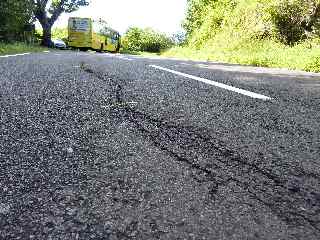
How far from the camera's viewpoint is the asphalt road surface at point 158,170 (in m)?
1.05

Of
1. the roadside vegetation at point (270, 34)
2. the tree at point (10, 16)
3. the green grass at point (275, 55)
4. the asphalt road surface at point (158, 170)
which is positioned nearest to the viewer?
the asphalt road surface at point (158, 170)

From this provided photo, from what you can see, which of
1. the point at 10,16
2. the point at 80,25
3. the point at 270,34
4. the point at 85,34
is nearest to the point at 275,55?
the point at 270,34

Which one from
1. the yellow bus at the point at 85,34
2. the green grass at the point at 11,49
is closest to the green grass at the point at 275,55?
the green grass at the point at 11,49

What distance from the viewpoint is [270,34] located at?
16859 mm

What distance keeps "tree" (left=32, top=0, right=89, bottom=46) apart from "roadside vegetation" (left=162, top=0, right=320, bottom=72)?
49.8 feet

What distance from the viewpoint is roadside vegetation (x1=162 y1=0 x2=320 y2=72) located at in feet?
38.0

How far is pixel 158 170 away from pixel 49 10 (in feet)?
120

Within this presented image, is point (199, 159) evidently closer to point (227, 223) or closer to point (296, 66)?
point (227, 223)

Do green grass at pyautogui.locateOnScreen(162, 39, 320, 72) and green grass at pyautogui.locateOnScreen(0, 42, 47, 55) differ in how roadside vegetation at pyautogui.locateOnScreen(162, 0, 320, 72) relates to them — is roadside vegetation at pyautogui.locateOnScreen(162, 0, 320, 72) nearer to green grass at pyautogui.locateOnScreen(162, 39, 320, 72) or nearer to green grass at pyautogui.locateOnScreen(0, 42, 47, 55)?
green grass at pyautogui.locateOnScreen(162, 39, 320, 72)

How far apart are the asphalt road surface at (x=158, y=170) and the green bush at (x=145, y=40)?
59.8 meters

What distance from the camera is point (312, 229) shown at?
1.02m

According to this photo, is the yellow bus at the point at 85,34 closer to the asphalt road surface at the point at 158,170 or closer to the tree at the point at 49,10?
the tree at the point at 49,10

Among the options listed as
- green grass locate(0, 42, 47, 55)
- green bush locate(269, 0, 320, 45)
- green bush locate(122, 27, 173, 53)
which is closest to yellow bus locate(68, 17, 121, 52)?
green grass locate(0, 42, 47, 55)

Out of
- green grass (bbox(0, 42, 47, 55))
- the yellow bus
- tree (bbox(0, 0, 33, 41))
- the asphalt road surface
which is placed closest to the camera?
the asphalt road surface
